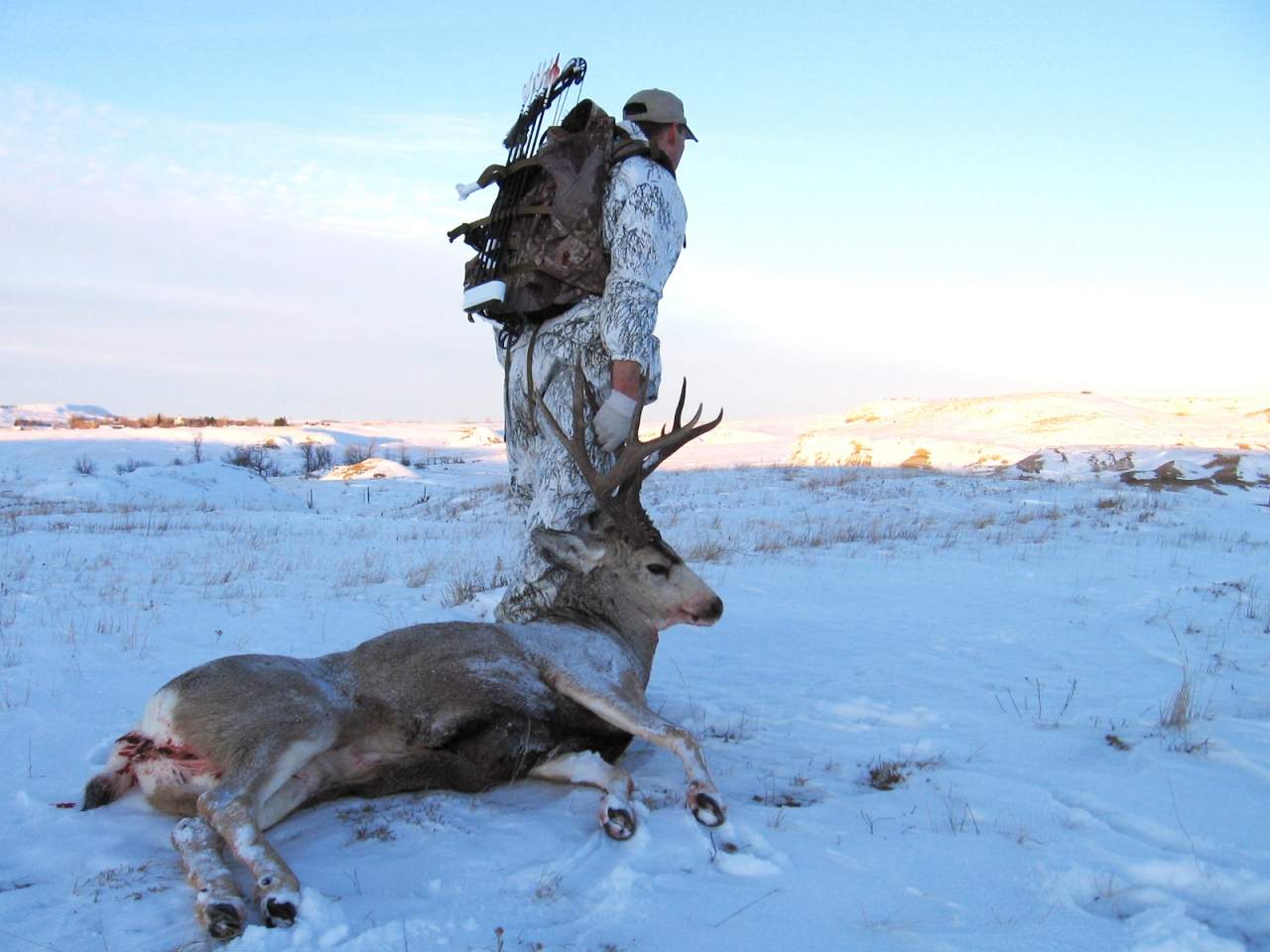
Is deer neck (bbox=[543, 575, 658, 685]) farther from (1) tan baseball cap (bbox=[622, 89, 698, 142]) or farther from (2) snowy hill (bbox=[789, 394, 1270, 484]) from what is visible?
(2) snowy hill (bbox=[789, 394, 1270, 484])

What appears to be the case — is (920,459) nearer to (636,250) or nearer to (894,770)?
(636,250)

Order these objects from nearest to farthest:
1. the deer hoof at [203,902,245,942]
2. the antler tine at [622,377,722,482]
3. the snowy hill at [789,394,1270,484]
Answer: the deer hoof at [203,902,245,942]
the antler tine at [622,377,722,482]
the snowy hill at [789,394,1270,484]

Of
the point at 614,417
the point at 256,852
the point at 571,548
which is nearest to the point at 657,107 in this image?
the point at 614,417

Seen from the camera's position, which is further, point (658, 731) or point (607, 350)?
point (607, 350)

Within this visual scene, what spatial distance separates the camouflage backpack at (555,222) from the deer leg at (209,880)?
9.68ft

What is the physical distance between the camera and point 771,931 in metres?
2.54

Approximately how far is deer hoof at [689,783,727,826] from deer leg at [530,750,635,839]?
0.72 ft

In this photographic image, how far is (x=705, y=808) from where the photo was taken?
333cm

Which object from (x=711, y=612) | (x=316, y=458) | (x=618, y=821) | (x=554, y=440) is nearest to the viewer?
(x=618, y=821)

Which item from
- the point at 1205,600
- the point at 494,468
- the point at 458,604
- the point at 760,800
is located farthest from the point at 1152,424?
the point at 760,800

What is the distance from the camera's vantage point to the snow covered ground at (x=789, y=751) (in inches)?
103

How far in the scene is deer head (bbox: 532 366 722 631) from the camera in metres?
4.83

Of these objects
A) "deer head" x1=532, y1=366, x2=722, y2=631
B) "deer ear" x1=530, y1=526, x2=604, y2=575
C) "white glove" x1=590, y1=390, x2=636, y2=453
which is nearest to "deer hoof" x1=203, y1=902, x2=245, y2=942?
"deer head" x1=532, y1=366, x2=722, y2=631

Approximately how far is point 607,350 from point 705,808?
7.99 ft
